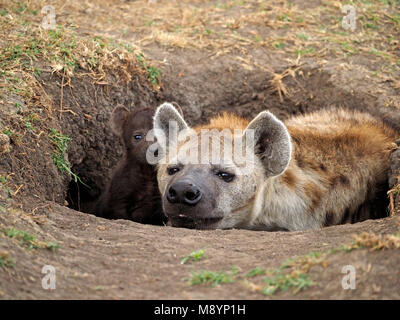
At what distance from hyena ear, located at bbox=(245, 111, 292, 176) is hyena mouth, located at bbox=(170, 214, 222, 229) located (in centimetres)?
47

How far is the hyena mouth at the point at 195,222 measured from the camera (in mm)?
3512

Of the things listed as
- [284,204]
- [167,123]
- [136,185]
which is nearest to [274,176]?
[284,204]

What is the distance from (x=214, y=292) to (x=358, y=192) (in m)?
1.82

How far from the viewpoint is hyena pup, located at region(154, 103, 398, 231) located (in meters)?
3.51

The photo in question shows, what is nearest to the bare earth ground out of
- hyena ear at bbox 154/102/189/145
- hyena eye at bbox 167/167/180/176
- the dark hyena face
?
the dark hyena face

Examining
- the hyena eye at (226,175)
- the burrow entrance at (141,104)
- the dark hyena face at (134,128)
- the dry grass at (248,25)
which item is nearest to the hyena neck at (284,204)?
the hyena eye at (226,175)

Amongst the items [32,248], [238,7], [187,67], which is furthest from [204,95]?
[32,248]

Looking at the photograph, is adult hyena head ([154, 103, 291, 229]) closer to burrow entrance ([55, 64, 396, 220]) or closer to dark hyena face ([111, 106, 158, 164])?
dark hyena face ([111, 106, 158, 164])

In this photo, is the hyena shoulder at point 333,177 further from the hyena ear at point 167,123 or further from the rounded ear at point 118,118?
the rounded ear at point 118,118

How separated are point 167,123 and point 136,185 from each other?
27.5 inches

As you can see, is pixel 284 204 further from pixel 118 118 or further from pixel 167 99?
pixel 167 99

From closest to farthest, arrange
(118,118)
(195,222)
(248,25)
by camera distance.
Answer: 1. (195,222)
2. (118,118)
3. (248,25)

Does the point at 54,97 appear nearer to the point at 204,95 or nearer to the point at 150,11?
the point at 204,95

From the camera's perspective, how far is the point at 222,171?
3.58 m
